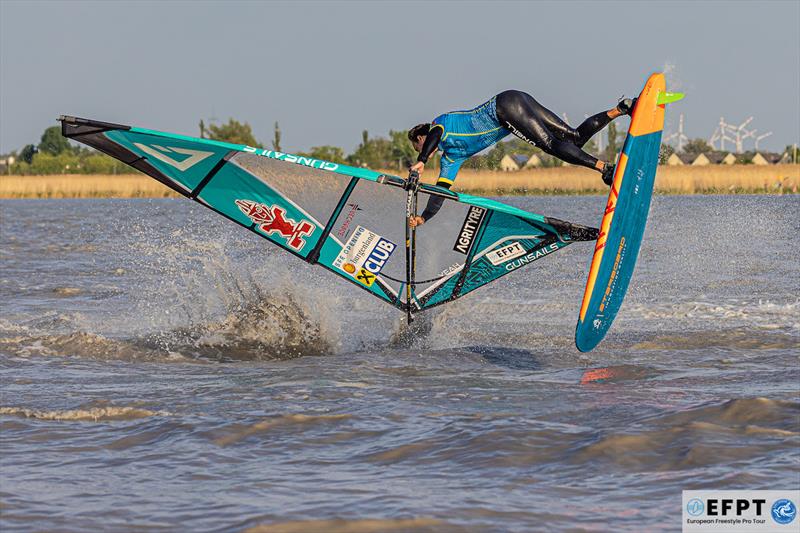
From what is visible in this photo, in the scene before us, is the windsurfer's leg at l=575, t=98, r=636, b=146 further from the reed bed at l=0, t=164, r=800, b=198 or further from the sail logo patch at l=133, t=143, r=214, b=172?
the reed bed at l=0, t=164, r=800, b=198

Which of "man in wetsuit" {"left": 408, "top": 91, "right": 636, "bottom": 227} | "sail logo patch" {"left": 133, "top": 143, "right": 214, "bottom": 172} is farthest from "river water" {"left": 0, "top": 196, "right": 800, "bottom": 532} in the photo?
"man in wetsuit" {"left": 408, "top": 91, "right": 636, "bottom": 227}

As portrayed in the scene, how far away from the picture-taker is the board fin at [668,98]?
8.09 m

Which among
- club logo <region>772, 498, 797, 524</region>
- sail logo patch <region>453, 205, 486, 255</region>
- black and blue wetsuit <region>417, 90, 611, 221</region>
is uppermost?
black and blue wetsuit <region>417, 90, 611, 221</region>

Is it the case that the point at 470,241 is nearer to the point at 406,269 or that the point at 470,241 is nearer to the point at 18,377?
the point at 406,269

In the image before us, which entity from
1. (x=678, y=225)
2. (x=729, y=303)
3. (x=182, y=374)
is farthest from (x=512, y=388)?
(x=678, y=225)

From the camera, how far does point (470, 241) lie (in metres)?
9.65

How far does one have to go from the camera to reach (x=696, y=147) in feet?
391

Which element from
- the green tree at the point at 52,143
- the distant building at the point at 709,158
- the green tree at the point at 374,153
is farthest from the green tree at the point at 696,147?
the green tree at the point at 52,143

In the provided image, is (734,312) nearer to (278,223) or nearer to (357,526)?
(278,223)

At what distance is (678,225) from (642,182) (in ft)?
61.1

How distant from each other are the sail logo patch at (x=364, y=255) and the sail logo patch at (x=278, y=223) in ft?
1.21

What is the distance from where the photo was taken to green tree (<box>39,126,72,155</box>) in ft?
370

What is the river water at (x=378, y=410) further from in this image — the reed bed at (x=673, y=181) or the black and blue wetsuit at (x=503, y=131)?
the reed bed at (x=673, y=181)

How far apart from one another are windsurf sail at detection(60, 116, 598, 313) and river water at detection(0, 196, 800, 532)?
0.58 meters
